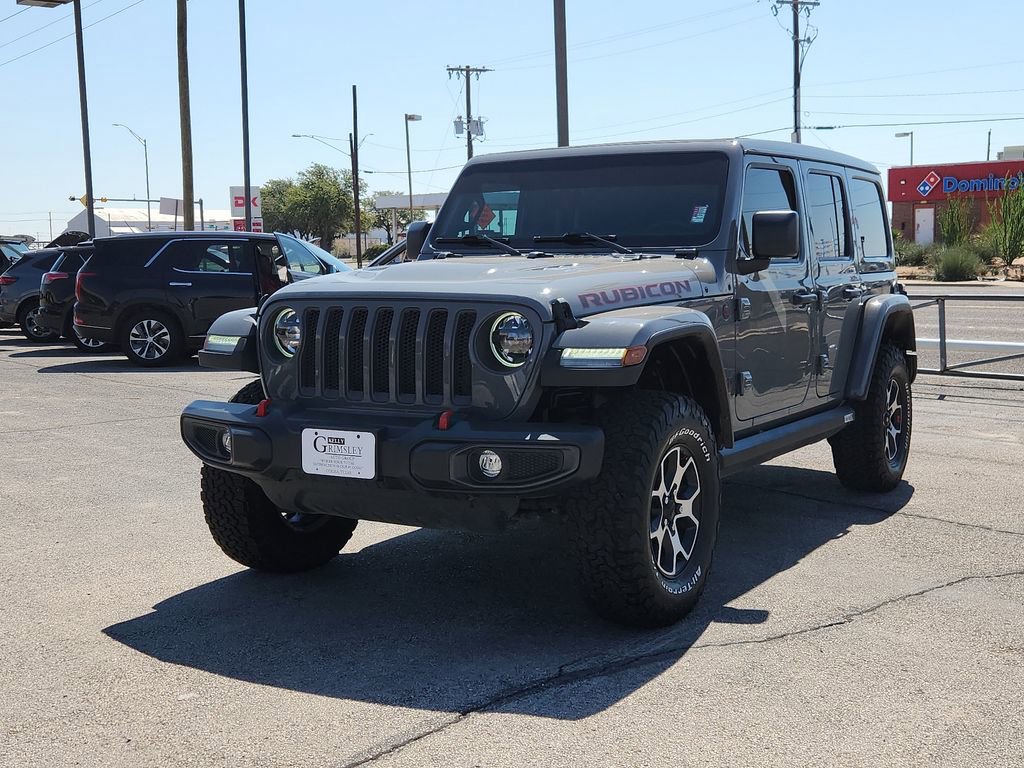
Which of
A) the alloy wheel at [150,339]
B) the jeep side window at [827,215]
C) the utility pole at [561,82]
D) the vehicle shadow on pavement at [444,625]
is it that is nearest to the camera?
the vehicle shadow on pavement at [444,625]

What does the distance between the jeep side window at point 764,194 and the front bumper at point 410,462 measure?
1940 millimetres

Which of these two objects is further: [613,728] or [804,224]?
[804,224]

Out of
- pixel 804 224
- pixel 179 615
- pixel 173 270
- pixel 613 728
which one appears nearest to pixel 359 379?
pixel 179 615

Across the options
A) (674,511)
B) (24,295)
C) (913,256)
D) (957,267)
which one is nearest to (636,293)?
(674,511)

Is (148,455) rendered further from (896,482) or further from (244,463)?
(896,482)

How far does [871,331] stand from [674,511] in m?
2.70

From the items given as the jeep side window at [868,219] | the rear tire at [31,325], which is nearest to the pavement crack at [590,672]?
the jeep side window at [868,219]

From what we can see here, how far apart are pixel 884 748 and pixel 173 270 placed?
13.9m

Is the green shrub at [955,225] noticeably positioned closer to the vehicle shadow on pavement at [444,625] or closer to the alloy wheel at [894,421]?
the alloy wheel at [894,421]

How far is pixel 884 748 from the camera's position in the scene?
354 centimetres

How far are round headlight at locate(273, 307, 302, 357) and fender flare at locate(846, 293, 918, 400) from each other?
132 inches

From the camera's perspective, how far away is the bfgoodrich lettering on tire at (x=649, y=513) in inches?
173

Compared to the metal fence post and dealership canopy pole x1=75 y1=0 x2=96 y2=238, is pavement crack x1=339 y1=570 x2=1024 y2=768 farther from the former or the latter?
dealership canopy pole x1=75 y1=0 x2=96 y2=238

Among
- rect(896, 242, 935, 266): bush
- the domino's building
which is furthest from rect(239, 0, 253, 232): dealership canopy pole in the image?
the domino's building
